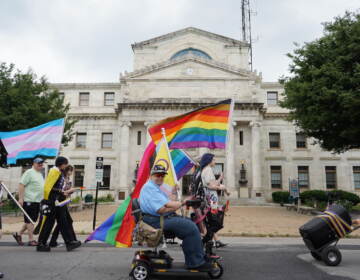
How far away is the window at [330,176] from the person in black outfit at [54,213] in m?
32.1

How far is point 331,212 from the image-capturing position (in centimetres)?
538

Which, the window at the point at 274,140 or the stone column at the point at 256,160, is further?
the window at the point at 274,140

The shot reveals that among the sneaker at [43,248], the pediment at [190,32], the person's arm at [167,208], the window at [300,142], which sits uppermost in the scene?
the pediment at [190,32]

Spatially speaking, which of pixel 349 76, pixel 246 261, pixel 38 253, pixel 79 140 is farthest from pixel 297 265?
pixel 79 140

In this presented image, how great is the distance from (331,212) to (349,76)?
35.0ft

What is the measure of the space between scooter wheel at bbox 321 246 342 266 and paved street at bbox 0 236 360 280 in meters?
0.13

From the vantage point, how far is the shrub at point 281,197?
1084 inches

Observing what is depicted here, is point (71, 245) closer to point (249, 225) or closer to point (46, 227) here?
point (46, 227)

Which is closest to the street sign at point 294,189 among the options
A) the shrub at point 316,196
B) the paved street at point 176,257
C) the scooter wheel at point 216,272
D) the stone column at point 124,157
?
the shrub at point 316,196

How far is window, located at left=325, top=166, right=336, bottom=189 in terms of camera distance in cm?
3222

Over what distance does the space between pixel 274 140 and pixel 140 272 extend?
31606 millimetres

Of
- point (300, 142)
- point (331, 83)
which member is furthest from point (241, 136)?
point (331, 83)

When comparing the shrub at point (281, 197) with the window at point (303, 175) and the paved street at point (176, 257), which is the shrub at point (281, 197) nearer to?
the window at point (303, 175)

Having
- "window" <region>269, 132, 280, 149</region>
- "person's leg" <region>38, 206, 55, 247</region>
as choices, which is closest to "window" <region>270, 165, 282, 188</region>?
"window" <region>269, 132, 280, 149</region>
